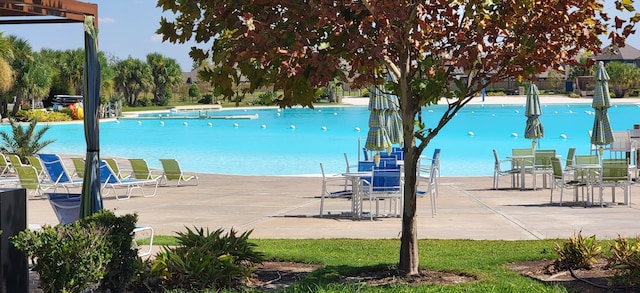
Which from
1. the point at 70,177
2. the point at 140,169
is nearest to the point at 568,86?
the point at 140,169

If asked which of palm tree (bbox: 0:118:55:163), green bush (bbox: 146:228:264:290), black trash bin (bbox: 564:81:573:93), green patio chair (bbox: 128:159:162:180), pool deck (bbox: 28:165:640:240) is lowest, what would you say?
pool deck (bbox: 28:165:640:240)

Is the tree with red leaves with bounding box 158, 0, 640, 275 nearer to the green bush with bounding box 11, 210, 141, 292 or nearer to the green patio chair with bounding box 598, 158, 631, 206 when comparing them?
the green bush with bounding box 11, 210, 141, 292

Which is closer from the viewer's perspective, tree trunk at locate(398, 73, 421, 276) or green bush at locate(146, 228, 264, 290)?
green bush at locate(146, 228, 264, 290)

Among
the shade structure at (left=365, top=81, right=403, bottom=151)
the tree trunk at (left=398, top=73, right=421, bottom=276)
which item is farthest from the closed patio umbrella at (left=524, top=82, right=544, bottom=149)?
the tree trunk at (left=398, top=73, right=421, bottom=276)

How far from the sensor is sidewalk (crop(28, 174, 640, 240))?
11.3m

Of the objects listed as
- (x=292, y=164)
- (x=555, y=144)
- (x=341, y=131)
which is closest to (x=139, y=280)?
(x=292, y=164)

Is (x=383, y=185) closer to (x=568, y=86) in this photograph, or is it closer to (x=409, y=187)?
(x=409, y=187)

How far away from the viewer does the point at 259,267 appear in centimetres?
854

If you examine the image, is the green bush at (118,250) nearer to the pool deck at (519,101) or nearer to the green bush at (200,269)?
the green bush at (200,269)

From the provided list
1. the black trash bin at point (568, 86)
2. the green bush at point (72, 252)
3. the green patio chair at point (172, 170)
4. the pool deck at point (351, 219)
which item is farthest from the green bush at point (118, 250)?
the black trash bin at point (568, 86)

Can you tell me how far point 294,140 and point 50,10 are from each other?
99.9 ft

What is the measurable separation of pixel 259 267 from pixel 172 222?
161 inches

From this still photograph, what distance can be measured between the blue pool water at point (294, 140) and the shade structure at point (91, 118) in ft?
57.2

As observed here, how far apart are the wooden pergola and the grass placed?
107 inches
